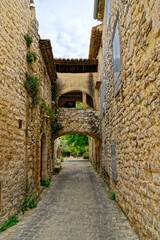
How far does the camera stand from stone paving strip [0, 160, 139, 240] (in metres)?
3.35

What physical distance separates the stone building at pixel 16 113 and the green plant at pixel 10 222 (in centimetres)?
13

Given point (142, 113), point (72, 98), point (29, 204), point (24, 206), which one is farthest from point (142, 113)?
point (72, 98)

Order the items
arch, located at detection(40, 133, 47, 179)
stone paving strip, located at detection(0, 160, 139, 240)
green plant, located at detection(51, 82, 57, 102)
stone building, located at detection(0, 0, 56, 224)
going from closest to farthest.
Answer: stone paving strip, located at detection(0, 160, 139, 240) < stone building, located at detection(0, 0, 56, 224) < arch, located at detection(40, 133, 47, 179) < green plant, located at detection(51, 82, 57, 102)

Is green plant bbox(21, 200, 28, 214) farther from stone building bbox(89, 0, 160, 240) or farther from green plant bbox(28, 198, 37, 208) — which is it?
stone building bbox(89, 0, 160, 240)

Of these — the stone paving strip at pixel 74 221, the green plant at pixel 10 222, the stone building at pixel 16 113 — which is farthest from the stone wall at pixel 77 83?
the green plant at pixel 10 222

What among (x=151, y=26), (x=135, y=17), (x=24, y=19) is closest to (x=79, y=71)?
(x=24, y=19)

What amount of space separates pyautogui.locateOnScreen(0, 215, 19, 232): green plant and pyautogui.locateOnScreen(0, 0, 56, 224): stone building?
127mm

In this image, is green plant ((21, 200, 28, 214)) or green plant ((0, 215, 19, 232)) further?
green plant ((21, 200, 28, 214))

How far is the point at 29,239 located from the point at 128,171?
7.60ft

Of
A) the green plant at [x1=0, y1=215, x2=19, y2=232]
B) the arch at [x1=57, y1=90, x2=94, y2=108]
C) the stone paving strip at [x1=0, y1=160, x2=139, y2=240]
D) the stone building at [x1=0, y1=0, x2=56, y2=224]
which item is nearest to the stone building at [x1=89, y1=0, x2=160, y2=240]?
the stone paving strip at [x1=0, y1=160, x2=139, y2=240]

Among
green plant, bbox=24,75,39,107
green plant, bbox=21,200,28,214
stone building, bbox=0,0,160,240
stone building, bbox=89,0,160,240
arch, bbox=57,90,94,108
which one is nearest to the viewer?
stone building, bbox=89,0,160,240

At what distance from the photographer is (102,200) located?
553cm

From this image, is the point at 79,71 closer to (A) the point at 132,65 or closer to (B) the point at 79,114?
(B) the point at 79,114

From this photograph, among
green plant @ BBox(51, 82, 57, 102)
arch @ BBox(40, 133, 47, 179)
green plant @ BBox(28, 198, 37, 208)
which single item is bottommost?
green plant @ BBox(28, 198, 37, 208)
